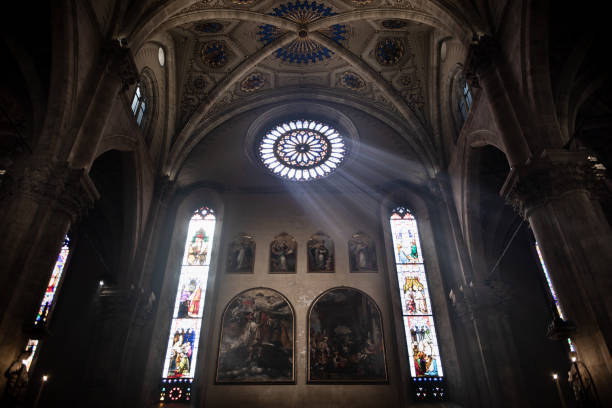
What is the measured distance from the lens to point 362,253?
1459cm

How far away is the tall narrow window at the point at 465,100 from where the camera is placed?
13477mm

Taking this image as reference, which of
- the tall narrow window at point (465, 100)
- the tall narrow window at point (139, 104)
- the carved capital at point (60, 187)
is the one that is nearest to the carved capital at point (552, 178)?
the tall narrow window at point (465, 100)

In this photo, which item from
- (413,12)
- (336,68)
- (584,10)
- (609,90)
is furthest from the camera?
(336,68)

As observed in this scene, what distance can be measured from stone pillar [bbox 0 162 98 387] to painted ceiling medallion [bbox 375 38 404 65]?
→ 11676 mm

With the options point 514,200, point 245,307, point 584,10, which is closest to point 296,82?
point 245,307

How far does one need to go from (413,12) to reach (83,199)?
418 inches

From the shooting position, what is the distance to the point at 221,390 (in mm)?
12125

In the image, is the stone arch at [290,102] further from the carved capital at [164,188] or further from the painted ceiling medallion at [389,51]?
the painted ceiling medallion at [389,51]

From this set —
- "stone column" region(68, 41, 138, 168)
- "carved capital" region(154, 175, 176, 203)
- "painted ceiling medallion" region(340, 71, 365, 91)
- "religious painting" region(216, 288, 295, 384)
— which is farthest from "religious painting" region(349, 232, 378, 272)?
"stone column" region(68, 41, 138, 168)

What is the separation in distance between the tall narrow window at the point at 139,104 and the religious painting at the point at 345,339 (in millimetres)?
8002

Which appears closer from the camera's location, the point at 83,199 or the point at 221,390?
the point at 83,199

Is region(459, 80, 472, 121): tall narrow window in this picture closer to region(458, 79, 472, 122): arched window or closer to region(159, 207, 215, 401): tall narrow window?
region(458, 79, 472, 122): arched window

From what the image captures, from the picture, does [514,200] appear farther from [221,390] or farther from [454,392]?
[221,390]

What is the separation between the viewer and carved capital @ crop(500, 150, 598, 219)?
25.2 feet
